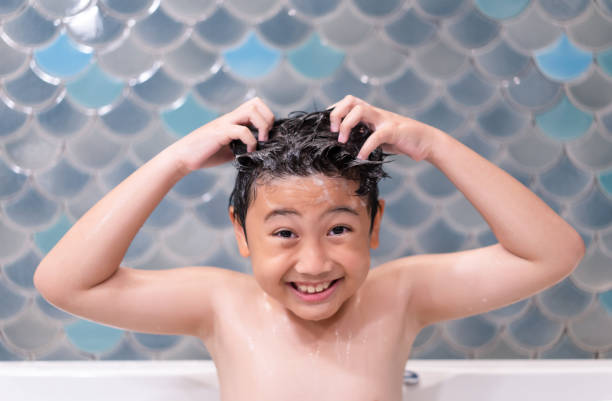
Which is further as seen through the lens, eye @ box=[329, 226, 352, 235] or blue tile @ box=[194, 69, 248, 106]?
blue tile @ box=[194, 69, 248, 106]

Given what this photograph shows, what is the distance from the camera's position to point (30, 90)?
3.87 feet

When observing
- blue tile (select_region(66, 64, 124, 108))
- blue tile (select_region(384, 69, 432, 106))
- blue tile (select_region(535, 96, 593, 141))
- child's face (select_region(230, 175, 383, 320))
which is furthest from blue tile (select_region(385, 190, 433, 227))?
blue tile (select_region(66, 64, 124, 108))

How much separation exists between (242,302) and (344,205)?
0.28m

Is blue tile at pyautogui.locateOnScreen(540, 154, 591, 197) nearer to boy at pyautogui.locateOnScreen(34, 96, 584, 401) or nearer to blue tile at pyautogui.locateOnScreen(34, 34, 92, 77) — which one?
boy at pyautogui.locateOnScreen(34, 96, 584, 401)

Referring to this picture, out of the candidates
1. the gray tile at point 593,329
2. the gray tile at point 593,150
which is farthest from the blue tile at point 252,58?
the gray tile at point 593,329

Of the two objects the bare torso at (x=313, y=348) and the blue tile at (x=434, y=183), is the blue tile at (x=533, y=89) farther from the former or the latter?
the bare torso at (x=313, y=348)

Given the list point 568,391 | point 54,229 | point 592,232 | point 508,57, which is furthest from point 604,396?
point 54,229

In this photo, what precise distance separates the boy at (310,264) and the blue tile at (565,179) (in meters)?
0.37

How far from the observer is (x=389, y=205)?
47.8 inches

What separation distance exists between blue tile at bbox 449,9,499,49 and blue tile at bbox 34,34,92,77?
78 cm

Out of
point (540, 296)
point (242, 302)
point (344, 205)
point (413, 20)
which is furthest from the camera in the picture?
point (540, 296)

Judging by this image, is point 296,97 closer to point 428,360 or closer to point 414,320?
point 414,320

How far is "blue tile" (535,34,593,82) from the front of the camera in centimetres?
117

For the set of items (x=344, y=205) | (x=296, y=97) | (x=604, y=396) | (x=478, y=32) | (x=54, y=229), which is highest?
(x=478, y=32)
